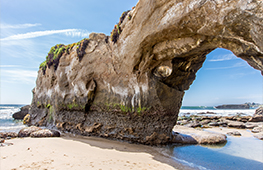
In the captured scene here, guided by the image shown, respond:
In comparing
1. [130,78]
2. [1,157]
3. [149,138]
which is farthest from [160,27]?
[1,157]

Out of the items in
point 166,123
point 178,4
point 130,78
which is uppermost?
point 178,4

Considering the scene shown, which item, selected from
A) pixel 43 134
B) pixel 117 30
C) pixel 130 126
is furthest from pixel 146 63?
pixel 43 134

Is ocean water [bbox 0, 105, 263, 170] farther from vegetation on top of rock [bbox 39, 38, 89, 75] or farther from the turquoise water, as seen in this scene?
vegetation on top of rock [bbox 39, 38, 89, 75]

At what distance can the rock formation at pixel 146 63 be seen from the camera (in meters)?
4.80

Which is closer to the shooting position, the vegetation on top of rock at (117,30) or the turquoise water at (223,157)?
the turquoise water at (223,157)

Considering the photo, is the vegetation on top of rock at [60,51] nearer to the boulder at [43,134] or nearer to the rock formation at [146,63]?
the rock formation at [146,63]

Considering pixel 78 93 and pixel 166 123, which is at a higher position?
pixel 78 93

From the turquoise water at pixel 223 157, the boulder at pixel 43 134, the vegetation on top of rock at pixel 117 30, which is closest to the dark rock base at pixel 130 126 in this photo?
the turquoise water at pixel 223 157

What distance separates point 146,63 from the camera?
8.62 m

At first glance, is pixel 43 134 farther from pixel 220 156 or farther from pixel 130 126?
pixel 220 156

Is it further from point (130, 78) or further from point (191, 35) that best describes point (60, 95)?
point (191, 35)

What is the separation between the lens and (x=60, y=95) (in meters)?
13.2

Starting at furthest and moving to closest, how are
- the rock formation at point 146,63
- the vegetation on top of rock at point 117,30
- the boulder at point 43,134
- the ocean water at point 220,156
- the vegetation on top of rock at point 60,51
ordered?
the vegetation on top of rock at point 60,51 < the boulder at point 43,134 < the vegetation on top of rock at point 117,30 < the ocean water at point 220,156 < the rock formation at point 146,63

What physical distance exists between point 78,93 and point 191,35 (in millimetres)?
9056
